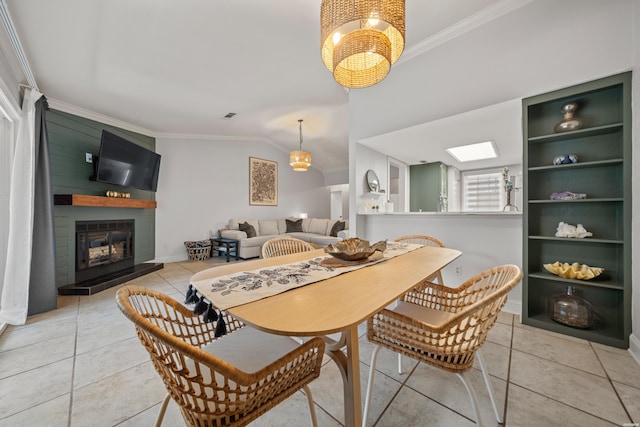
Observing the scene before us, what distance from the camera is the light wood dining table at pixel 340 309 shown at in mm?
738

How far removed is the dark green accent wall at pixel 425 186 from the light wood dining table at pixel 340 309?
3862mm

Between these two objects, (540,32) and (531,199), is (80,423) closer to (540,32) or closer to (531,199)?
(531,199)

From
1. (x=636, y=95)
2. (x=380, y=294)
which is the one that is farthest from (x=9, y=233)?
(x=636, y=95)

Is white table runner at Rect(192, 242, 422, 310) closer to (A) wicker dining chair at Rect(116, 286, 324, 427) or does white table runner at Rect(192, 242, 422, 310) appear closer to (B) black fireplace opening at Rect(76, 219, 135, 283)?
(A) wicker dining chair at Rect(116, 286, 324, 427)

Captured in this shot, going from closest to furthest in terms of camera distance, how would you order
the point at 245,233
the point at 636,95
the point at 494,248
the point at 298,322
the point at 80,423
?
the point at 298,322 → the point at 80,423 → the point at 636,95 → the point at 494,248 → the point at 245,233

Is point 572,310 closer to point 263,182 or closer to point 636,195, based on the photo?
point 636,195

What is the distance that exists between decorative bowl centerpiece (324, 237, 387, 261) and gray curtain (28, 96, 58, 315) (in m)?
2.98

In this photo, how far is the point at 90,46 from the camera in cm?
242

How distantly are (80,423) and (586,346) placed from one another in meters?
3.19

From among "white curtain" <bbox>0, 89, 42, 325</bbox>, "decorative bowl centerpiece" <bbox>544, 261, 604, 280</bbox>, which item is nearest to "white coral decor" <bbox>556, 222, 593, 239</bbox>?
"decorative bowl centerpiece" <bbox>544, 261, 604, 280</bbox>

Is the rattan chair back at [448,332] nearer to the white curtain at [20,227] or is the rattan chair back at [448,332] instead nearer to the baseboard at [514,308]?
the baseboard at [514,308]

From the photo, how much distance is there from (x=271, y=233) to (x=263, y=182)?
1.36m

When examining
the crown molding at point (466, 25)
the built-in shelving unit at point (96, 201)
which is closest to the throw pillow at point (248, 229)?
the built-in shelving unit at point (96, 201)

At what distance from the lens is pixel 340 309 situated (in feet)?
2.76
